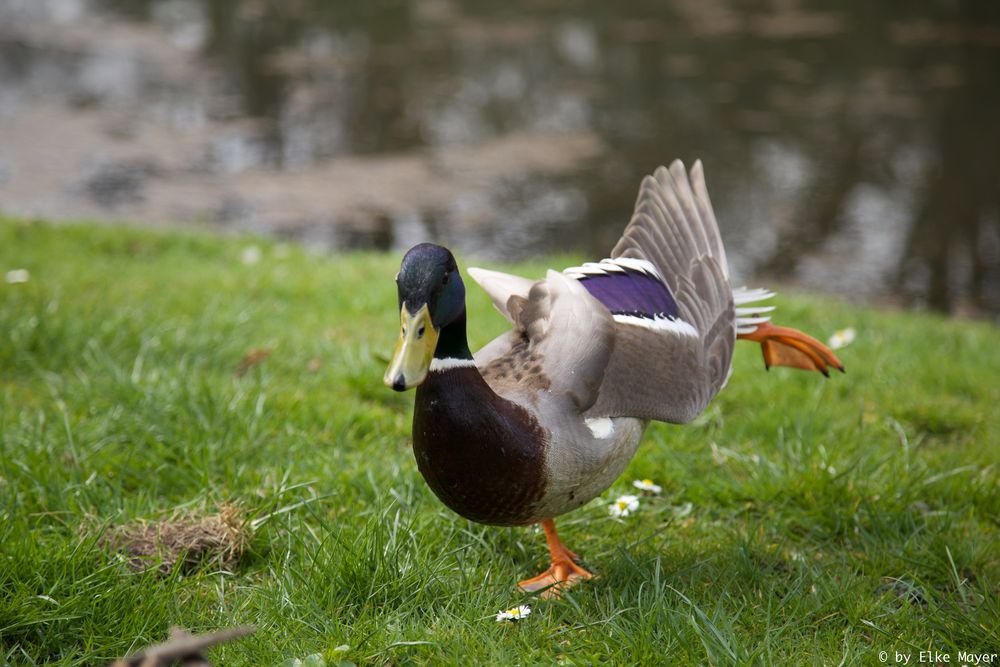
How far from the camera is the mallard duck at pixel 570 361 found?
2.18 metres

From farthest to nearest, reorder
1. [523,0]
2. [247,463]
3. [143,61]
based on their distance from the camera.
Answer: [523,0] < [143,61] < [247,463]

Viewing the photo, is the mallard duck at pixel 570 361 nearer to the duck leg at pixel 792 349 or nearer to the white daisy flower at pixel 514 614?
the duck leg at pixel 792 349

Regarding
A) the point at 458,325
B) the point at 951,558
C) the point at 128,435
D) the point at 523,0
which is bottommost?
the point at 951,558

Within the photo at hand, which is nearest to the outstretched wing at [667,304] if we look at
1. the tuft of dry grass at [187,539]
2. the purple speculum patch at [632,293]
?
the purple speculum patch at [632,293]

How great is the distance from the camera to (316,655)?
210 cm

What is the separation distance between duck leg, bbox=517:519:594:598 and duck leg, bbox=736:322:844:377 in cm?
95

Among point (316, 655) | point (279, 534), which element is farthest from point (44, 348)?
point (316, 655)

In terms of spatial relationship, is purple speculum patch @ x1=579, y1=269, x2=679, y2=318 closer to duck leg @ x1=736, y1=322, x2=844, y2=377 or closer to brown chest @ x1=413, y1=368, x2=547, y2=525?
duck leg @ x1=736, y1=322, x2=844, y2=377

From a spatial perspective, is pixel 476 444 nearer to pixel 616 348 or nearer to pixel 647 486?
pixel 616 348

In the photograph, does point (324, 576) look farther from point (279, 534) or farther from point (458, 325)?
point (458, 325)

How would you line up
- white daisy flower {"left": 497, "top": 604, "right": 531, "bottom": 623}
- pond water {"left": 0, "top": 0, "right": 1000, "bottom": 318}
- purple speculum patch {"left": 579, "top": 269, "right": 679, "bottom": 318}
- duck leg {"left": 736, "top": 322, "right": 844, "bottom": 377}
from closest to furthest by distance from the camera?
white daisy flower {"left": 497, "top": 604, "right": 531, "bottom": 623} → purple speculum patch {"left": 579, "top": 269, "right": 679, "bottom": 318} → duck leg {"left": 736, "top": 322, "right": 844, "bottom": 377} → pond water {"left": 0, "top": 0, "right": 1000, "bottom": 318}

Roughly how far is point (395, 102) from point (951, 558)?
7142mm

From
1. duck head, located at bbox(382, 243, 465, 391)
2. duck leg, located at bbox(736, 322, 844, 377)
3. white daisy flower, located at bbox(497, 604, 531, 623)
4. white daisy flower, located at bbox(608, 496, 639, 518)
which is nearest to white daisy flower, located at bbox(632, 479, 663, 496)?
white daisy flower, located at bbox(608, 496, 639, 518)

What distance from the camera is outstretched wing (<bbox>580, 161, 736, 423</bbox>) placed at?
2543 millimetres
